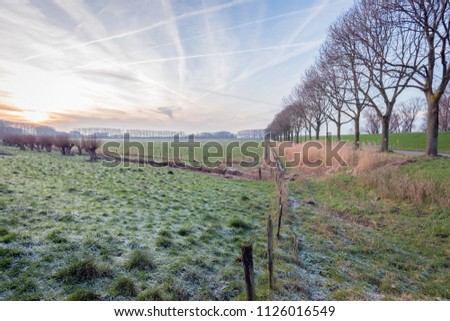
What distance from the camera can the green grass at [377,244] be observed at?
15.0 feet

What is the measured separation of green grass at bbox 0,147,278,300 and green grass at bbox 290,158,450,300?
152 cm

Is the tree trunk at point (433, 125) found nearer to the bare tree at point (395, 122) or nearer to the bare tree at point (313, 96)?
the bare tree at point (313, 96)

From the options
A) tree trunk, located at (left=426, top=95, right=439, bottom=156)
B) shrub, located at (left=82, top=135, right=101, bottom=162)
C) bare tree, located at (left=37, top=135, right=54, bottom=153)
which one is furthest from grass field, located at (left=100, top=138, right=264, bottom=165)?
tree trunk, located at (left=426, top=95, right=439, bottom=156)

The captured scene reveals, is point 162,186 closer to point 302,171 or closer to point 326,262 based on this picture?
point 326,262

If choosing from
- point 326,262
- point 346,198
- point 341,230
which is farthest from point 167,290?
point 346,198

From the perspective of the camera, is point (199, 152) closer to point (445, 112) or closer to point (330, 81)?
point (330, 81)

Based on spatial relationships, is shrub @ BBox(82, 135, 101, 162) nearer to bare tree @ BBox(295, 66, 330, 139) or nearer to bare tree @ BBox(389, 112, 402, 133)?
bare tree @ BBox(295, 66, 330, 139)

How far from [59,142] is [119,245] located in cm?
3493

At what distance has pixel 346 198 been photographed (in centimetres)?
1120

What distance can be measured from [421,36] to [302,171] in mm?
11728

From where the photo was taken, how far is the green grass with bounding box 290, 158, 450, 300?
179 inches

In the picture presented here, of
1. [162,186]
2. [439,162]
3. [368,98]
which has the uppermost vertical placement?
[368,98]

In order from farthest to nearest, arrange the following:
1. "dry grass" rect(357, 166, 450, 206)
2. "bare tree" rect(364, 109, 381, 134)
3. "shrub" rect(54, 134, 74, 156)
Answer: "bare tree" rect(364, 109, 381, 134), "shrub" rect(54, 134, 74, 156), "dry grass" rect(357, 166, 450, 206)

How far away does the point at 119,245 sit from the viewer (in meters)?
5.32
